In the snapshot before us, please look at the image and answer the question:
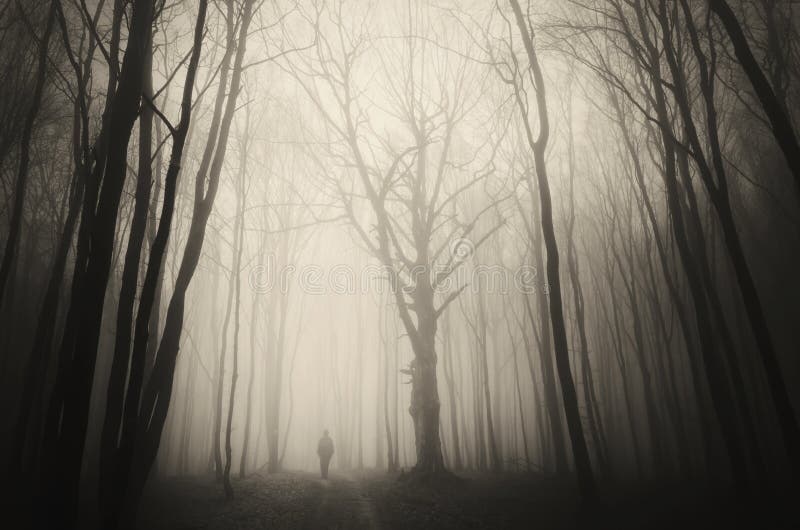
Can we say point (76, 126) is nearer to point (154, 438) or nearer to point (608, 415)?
point (154, 438)

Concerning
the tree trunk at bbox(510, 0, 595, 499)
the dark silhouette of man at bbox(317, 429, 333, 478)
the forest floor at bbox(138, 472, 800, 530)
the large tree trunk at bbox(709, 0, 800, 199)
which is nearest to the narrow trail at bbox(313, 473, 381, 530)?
the forest floor at bbox(138, 472, 800, 530)

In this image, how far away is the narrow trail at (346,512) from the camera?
5570mm

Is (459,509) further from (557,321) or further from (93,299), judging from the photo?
(93,299)

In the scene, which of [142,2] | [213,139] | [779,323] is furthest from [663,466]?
[142,2]

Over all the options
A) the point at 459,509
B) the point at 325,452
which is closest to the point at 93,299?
the point at 459,509

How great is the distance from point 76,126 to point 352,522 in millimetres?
7447

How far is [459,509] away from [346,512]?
200cm

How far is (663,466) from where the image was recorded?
385 inches

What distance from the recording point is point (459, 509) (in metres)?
5.68

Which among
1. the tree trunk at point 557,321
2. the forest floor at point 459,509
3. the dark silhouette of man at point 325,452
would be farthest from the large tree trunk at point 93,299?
the dark silhouette of man at point 325,452

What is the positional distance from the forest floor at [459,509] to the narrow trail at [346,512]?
2 cm

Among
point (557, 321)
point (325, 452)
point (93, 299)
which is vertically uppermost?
point (557, 321)

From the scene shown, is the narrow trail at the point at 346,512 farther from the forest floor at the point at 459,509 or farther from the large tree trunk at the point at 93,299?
the large tree trunk at the point at 93,299

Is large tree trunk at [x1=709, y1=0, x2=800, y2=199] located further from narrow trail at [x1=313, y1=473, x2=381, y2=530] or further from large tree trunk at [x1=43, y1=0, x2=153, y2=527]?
narrow trail at [x1=313, y1=473, x2=381, y2=530]
